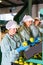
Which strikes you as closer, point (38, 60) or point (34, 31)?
point (38, 60)

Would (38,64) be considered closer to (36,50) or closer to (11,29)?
(36,50)

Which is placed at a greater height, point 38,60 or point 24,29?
point 24,29

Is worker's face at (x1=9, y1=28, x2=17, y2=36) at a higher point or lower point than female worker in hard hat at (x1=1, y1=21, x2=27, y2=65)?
higher

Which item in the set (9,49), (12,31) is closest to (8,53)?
(9,49)

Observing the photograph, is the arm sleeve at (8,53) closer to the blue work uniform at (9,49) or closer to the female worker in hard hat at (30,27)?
the blue work uniform at (9,49)

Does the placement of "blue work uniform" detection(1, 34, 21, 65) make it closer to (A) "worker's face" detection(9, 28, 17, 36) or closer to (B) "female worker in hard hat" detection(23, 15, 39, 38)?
(A) "worker's face" detection(9, 28, 17, 36)

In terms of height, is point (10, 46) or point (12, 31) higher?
point (12, 31)

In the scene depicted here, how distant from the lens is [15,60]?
6.47 ft

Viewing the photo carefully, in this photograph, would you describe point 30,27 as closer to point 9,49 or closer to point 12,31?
point 12,31

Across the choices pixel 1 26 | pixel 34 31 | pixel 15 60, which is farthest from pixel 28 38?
pixel 1 26

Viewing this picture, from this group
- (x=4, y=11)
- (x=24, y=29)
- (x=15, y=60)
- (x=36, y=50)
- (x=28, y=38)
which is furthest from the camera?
(x=4, y=11)

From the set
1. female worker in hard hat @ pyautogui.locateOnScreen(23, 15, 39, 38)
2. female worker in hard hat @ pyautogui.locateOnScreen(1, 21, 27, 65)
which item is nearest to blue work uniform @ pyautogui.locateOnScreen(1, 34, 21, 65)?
female worker in hard hat @ pyautogui.locateOnScreen(1, 21, 27, 65)

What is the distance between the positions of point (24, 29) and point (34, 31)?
174 mm

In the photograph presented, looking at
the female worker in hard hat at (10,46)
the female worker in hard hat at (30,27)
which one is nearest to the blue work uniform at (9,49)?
the female worker in hard hat at (10,46)
